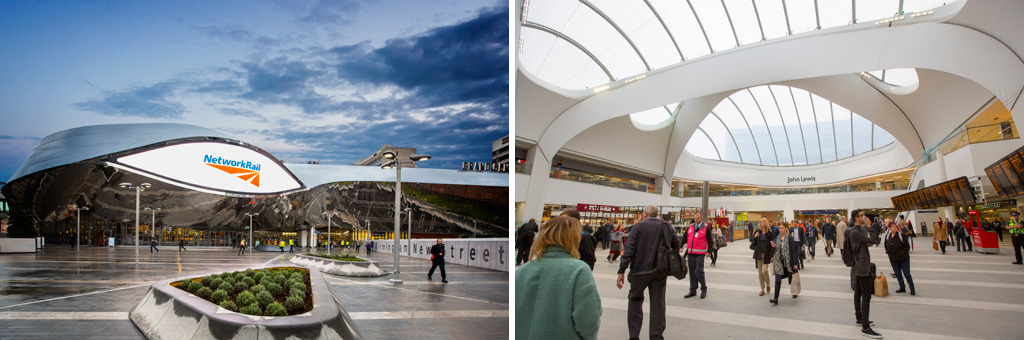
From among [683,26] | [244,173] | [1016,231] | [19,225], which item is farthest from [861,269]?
[244,173]

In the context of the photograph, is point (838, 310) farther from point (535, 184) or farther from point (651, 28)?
point (651, 28)

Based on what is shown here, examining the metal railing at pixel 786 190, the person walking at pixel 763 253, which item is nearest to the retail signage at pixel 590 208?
the person walking at pixel 763 253

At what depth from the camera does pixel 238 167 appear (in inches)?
2108

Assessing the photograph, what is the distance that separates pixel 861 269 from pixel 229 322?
6.98 m

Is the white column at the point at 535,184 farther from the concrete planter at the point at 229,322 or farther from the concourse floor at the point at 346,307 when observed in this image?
the concourse floor at the point at 346,307

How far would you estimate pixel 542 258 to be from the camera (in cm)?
209

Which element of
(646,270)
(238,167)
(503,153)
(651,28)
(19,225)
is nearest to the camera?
(503,153)

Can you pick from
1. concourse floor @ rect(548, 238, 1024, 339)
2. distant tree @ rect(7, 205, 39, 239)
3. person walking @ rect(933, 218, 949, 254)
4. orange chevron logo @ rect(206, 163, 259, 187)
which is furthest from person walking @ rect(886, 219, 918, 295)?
orange chevron logo @ rect(206, 163, 259, 187)

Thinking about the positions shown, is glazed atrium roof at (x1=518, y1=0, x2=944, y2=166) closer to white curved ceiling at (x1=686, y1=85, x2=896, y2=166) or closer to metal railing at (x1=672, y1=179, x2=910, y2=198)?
white curved ceiling at (x1=686, y1=85, x2=896, y2=166)

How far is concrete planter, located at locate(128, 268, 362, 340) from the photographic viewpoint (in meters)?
4.02

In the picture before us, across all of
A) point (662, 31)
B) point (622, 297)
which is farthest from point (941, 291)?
point (662, 31)

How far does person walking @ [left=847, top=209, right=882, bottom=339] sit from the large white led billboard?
5641 centimetres

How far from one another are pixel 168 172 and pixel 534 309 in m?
57.6

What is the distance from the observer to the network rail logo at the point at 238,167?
50938mm
